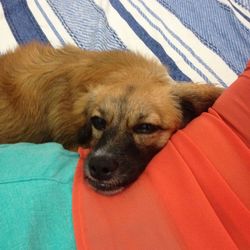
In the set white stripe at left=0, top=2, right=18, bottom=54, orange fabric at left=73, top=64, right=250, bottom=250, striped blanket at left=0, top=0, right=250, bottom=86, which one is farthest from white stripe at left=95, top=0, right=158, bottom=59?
orange fabric at left=73, top=64, right=250, bottom=250

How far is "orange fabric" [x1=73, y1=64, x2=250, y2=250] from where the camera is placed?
0.70 m

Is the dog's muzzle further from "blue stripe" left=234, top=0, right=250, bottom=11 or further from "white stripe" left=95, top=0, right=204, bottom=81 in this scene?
"blue stripe" left=234, top=0, right=250, bottom=11

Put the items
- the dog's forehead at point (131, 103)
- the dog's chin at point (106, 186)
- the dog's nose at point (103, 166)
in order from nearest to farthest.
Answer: the dog's chin at point (106, 186)
the dog's nose at point (103, 166)
the dog's forehead at point (131, 103)

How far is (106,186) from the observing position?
909 mm

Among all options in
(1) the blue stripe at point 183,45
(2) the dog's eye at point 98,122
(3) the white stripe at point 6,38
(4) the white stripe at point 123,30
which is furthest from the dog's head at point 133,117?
(3) the white stripe at point 6,38

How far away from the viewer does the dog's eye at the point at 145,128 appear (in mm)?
1097

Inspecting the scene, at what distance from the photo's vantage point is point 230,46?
61.1 inches

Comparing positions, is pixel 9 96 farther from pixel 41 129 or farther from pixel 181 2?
pixel 181 2

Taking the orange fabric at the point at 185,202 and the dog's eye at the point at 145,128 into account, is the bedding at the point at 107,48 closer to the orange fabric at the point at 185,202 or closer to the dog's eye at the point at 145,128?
the orange fabric at the point at 185,202

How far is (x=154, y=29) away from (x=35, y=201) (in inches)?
45.0

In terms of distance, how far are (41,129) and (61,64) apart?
209mm

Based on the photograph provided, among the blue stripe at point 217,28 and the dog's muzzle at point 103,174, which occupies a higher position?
the blue stripe at point 217,28

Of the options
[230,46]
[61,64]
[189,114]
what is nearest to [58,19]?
[61,64]

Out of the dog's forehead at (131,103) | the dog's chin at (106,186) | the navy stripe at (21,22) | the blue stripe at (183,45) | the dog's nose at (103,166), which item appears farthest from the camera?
the navy stripe at (21,22)
